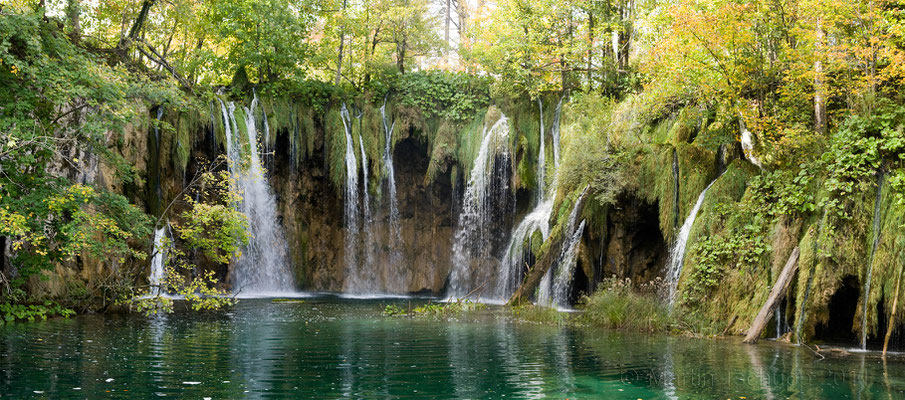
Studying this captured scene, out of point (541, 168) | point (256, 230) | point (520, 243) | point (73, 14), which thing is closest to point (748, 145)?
point (520, 243)

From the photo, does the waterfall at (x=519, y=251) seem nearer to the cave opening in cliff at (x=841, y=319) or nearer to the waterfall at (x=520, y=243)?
the waterfall at (x=520, y=243)

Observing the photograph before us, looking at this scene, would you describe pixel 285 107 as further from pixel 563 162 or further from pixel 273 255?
pixel 563 162

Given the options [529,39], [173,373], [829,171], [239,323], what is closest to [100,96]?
[239,323]

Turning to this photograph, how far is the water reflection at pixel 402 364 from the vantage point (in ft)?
23.1

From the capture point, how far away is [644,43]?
20594 millimetres

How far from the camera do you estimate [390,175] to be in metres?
25.7

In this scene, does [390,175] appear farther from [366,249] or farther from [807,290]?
[807,290]

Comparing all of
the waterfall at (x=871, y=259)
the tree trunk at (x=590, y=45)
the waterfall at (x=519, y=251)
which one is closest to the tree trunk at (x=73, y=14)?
the waterfall at (x=519, y=251)

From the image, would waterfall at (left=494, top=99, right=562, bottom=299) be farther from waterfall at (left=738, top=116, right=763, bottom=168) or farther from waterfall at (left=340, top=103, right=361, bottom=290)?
waterfall at (left=340, top=103, right=361, bottom=290)

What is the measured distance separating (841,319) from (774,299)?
149 cm

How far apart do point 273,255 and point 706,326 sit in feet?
51.9

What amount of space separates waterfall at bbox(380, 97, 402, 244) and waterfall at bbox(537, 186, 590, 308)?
9403 millimetres

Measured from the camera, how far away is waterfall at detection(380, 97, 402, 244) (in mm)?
25578

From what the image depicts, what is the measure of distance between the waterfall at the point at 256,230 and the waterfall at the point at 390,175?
4.18m
